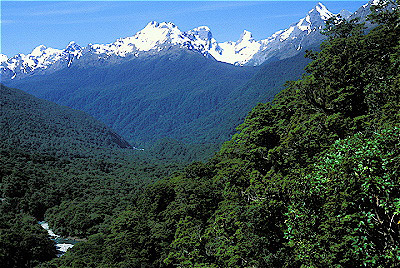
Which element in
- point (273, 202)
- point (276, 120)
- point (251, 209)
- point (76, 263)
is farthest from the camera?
point (76, 263)

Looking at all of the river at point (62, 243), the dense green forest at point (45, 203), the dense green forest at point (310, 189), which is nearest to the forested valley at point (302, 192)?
the dense green forest at point (310, 189)

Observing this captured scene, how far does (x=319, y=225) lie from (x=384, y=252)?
4.31m

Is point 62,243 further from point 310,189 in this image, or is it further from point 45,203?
point 310,189

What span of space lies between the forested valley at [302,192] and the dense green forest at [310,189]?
0.34 ft

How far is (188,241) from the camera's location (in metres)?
42.2

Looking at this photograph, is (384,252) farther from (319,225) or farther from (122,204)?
(122,204)

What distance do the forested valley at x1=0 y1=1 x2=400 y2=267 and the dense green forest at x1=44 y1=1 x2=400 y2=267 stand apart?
10cm

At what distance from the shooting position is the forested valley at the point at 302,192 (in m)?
18.2

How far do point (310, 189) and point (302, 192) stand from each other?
3.27 feet

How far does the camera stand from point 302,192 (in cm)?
2173

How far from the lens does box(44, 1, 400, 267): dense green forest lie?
1805 centimetres

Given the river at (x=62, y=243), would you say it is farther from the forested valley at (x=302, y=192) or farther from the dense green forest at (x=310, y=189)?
the dense green forest at (x=310, y=189)

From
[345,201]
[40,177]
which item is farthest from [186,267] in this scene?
[40,177]

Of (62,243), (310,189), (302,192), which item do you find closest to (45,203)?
(62,243)
